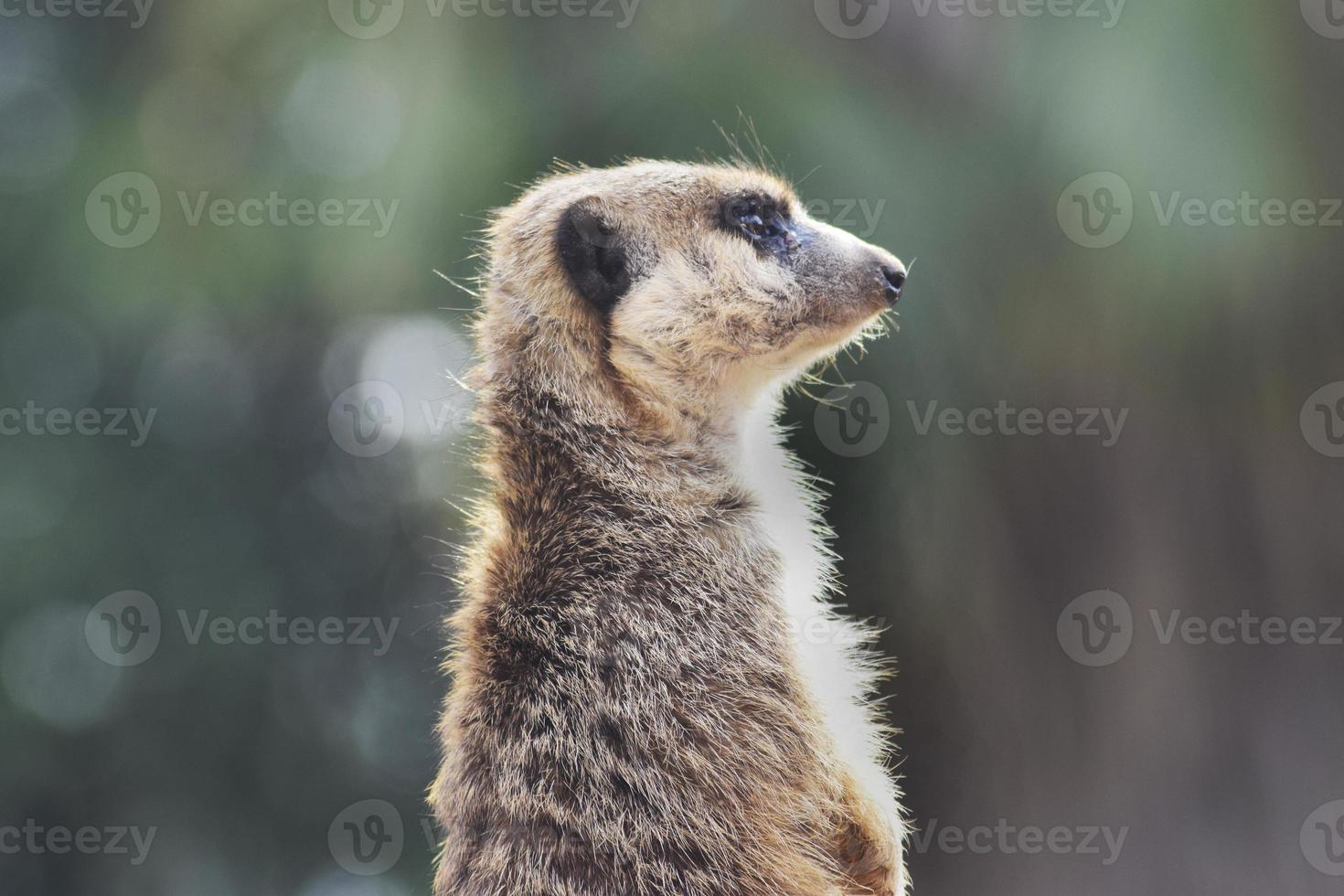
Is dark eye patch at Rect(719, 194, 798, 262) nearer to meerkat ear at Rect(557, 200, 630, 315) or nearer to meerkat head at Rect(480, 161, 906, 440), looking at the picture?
meerkat head at Rect(480, 161, 906, 440)

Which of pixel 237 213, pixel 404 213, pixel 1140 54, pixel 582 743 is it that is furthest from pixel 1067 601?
pixel 237 213

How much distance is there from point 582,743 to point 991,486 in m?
2.71

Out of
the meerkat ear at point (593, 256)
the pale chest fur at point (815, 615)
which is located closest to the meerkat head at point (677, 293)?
the meerkat ear at point (593, 256)

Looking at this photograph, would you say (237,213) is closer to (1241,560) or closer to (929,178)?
(929,178)

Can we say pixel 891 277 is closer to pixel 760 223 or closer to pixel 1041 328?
pixel 760 223

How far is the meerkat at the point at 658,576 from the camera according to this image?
70.9 inches

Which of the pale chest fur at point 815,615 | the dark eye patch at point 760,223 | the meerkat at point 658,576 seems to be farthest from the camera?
the dark eye patch at point 760,223

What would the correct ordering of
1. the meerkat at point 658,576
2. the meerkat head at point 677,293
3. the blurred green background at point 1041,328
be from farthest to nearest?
the blurred green background at point 1041,328, the meerkat head at point 677,293, the meerkat at point 658,576

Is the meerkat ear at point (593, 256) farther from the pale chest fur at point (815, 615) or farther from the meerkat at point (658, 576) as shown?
the pale chest fur at point (815, 615)

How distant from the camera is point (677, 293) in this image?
89.4 inches

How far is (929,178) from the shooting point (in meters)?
4.25

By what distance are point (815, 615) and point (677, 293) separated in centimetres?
68

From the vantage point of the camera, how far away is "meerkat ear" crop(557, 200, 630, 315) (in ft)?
7.38

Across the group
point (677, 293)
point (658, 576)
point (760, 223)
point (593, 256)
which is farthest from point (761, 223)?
point (658, 576)
